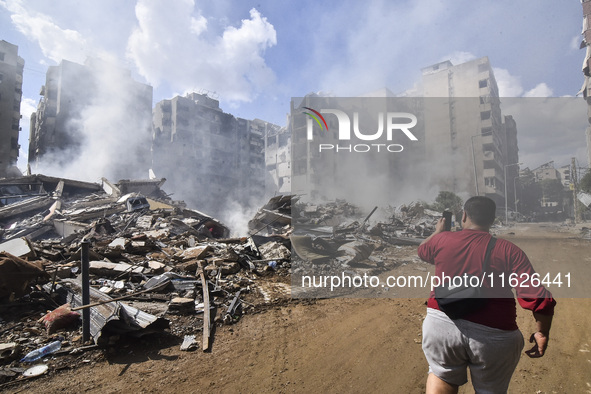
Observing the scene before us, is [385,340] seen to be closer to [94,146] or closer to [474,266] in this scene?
[474,266]

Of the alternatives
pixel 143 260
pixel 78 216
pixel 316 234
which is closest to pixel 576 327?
pixel 316 234

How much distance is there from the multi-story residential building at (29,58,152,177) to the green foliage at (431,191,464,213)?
4860 centimetres

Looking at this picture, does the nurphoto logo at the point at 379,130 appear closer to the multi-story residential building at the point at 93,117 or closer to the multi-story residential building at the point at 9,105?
the multi-story residential building at the point at 93,117

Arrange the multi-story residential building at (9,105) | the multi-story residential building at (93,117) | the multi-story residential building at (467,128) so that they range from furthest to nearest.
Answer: the multi-story residential building at (93,117) < the multi-story residential building at (9,105) < the multi-story residential building at (467,128)

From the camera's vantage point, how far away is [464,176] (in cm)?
438

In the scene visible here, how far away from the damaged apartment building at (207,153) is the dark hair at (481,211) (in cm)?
4672

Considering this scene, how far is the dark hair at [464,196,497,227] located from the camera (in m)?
2.12

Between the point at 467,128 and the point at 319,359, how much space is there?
172 inches

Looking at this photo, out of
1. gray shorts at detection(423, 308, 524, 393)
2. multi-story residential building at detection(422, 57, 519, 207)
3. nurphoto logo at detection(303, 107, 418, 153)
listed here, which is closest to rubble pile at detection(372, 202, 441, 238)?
multi-story residential building at detection(422, 57, 519, 207)

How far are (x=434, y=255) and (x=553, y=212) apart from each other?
662 cm

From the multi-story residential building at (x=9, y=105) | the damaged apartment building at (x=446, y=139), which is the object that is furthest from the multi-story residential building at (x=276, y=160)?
the damaged apartment building at (x=446, y=139)

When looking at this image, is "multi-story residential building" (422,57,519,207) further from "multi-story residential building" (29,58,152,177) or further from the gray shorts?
"multi-story residential building" (29,58,152,177)

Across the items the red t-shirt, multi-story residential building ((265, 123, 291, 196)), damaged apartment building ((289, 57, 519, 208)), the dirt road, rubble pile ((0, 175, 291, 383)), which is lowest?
the dirt road

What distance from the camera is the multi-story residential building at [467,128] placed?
4434mm
